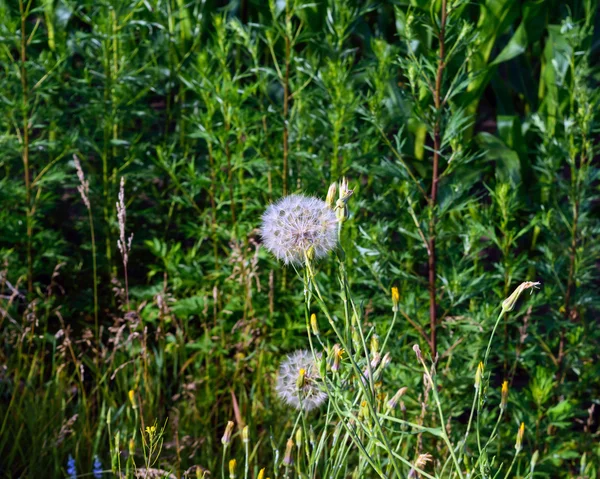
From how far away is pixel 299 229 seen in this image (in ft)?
5.03

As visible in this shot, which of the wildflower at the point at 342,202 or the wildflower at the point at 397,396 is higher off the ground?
the wildflower at the point at 342,202

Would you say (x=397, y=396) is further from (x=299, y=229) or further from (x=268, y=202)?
(x=268, y=202)

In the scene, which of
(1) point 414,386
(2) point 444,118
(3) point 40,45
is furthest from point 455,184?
A: (3) point 40,45

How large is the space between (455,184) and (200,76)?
3.58 feet

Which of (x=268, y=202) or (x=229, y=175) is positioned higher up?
(x=229, y=175)

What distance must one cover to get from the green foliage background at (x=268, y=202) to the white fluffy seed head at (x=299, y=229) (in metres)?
0.91

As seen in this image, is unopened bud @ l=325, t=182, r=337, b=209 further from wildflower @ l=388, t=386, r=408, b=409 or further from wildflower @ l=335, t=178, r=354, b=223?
wildflower @ l=388, t=386, r=408, b=409

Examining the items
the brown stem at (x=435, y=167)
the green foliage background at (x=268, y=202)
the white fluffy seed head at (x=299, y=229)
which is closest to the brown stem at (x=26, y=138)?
the green foliage background at (x=268, y=202)

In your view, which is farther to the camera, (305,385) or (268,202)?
(268,202)

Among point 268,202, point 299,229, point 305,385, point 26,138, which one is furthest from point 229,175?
point 299,229

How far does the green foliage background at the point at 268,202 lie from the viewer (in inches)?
104

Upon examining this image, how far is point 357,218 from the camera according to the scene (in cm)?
280

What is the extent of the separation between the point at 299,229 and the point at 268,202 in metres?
1.48

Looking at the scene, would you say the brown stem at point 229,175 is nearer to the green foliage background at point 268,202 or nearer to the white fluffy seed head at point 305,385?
the green foliage background at point 268,202
